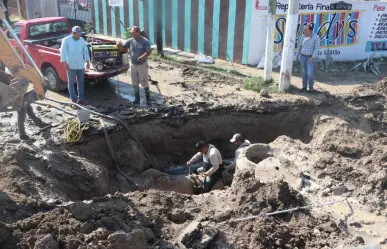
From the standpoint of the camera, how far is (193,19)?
1559 cm

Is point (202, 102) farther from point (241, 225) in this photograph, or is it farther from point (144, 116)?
point (241, 225)

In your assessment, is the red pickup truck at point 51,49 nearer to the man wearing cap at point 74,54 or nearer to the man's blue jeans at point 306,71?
the man wearing cap at point 74,54

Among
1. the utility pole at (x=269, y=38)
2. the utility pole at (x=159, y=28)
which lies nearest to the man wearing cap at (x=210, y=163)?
the utility pole at (x=269, y=38)

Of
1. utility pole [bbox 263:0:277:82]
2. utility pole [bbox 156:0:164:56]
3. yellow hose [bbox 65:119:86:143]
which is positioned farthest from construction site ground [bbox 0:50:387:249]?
utility pole [bbox 156:0:164:56]

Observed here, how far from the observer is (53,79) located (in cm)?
1125

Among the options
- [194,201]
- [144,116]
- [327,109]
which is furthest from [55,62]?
[327,109]

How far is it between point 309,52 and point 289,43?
59cm

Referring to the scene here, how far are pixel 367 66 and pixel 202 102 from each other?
7525 millimetres

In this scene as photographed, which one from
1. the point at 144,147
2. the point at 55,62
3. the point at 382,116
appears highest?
the point at 55,62

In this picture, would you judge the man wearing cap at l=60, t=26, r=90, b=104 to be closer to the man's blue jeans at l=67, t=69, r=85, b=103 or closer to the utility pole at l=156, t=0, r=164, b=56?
the man's blue jeans at l=67, t=69, r=85, b=103

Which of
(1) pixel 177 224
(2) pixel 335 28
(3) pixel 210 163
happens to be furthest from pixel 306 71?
(1) pixel 177 224

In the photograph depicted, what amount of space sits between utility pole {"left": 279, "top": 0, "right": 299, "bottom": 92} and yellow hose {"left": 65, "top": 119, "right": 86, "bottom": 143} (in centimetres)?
571

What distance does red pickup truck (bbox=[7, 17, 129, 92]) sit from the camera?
10734mm

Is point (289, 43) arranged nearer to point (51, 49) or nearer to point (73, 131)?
point (73, 131)
